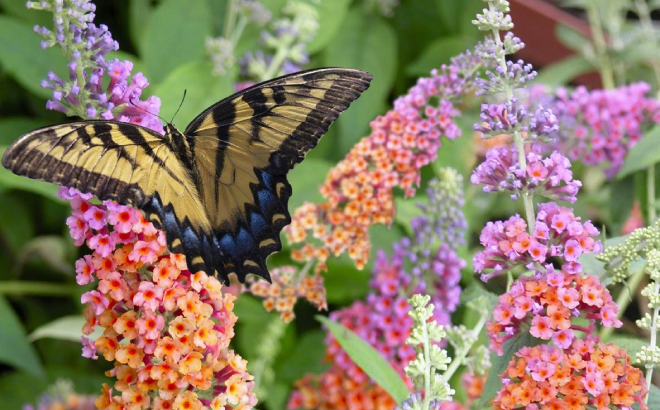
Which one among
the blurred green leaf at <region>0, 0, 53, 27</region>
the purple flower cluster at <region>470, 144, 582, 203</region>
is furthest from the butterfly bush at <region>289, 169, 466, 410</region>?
the blurred green leaf at <region>0, 0, 53, 27</region>

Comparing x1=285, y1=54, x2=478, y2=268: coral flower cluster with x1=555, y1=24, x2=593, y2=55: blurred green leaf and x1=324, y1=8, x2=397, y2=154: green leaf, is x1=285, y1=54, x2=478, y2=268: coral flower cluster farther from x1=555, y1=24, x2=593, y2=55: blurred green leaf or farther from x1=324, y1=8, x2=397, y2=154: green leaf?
x1=555, y1=24, x2=593, y2=55: blurred green leaf

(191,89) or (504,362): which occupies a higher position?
(191,89)

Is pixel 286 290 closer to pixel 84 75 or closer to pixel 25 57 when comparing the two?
pixel 84 75

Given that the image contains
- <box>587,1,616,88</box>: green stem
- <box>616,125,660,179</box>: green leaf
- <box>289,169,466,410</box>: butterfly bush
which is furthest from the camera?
<box>587,1,616,88</box>: green stem

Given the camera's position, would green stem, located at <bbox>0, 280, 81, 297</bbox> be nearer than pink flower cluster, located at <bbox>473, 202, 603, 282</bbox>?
No

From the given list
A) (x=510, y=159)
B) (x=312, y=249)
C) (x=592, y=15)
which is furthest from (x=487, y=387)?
(x=592, y=15)

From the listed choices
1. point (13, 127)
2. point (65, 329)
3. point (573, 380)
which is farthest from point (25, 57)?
point (573, 380)

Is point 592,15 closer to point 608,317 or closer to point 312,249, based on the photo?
point 312,249
